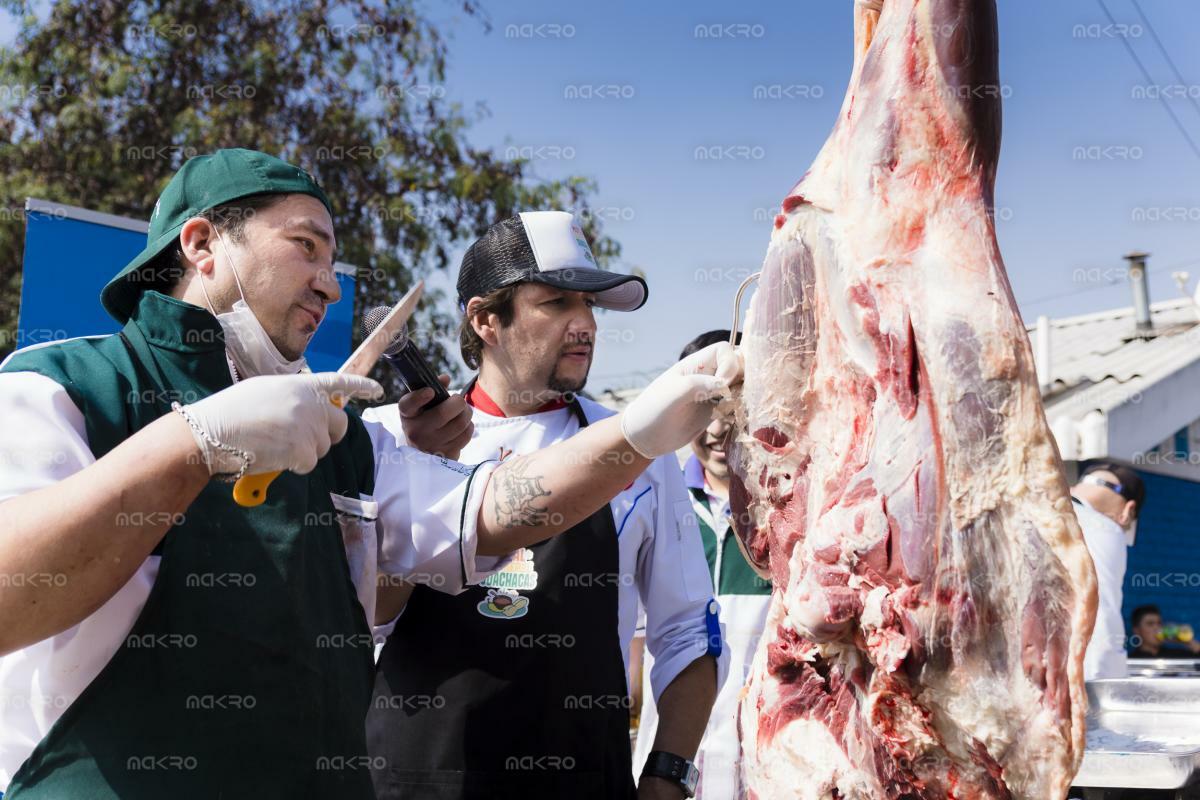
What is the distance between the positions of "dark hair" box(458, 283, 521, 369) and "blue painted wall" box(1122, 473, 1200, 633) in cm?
1084

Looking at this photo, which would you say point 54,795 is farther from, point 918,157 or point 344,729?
point 918,157

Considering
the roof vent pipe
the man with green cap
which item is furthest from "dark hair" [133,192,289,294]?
the roof vent pipe

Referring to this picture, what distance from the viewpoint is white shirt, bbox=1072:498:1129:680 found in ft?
19.6

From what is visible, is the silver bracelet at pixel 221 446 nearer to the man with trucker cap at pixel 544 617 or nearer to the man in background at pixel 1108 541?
the man with trucker cap at pixel 544 617

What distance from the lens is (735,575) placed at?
452 cm

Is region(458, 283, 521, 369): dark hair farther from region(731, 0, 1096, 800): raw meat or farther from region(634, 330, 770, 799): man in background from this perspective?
region(731, 0, 1096, 800): raw meat

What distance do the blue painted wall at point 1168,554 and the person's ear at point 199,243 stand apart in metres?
12.0

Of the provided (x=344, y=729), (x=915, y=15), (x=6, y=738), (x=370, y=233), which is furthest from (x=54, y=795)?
(x=370, y=233)

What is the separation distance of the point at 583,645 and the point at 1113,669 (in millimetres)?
4262

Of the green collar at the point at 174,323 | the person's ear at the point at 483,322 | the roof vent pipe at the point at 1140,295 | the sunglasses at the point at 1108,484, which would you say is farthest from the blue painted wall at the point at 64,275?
the roof vent pipe at the point at 1140,295

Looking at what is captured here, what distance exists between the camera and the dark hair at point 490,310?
10.7 ft

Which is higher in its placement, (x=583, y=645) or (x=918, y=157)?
(x=918, y=157)

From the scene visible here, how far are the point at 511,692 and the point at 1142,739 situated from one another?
5.40 feet

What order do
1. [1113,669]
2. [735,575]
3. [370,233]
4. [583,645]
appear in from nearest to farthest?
[583,645] < [735,575] < [1113,669] < [370,233]
